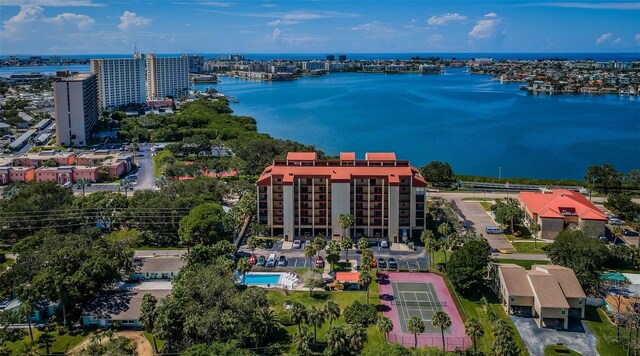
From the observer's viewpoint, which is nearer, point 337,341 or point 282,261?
point 337,341

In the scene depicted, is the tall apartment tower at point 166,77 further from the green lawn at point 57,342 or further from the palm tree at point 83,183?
the green lawn at point 57,342

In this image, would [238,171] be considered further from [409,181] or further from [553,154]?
[553,154]

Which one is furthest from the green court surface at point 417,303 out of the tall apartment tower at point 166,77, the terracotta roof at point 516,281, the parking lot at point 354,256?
the tall apartment tower at point 166,77

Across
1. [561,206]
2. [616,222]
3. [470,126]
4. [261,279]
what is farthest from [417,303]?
[470,126]

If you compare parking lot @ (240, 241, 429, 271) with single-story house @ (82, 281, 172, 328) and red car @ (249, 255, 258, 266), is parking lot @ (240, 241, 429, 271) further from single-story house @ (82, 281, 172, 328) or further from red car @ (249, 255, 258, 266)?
single-story house @ (82, 281, 172, 328)

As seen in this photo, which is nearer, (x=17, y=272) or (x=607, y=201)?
(x=17, y=272)

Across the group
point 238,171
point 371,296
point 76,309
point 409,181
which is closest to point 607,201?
point 409,181

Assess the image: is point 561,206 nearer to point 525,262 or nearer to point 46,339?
point 525,262
